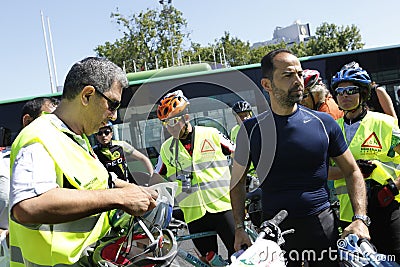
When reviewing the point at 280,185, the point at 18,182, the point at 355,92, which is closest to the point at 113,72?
the point at 18,182

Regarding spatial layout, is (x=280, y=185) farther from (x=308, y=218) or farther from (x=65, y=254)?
(x=65, y=254)

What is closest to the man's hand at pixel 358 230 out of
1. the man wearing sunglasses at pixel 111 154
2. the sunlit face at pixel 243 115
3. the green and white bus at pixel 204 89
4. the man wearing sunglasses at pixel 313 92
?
the man wearing sunglasses at pixel 313 92

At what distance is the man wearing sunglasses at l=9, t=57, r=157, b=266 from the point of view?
68.6 inches

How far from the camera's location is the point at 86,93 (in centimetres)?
208

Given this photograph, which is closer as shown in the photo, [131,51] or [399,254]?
[399,254]

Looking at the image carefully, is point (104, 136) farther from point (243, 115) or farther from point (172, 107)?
point (172, 107)

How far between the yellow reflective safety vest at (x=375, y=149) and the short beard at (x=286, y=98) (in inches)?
30.7

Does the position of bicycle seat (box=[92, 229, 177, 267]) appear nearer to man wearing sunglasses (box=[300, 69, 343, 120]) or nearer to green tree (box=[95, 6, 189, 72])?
man wearing sunglasses (box=[300, 69, 343, 120])

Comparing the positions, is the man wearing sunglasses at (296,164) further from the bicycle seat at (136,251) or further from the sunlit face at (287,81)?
the bicycle seat at (136,251)

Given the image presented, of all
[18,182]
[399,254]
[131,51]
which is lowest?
[399,254]

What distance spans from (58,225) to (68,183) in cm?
18

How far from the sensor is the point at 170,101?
4.30m

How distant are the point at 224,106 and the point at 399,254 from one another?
540 cm

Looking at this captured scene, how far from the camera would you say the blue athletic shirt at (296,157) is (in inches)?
113
